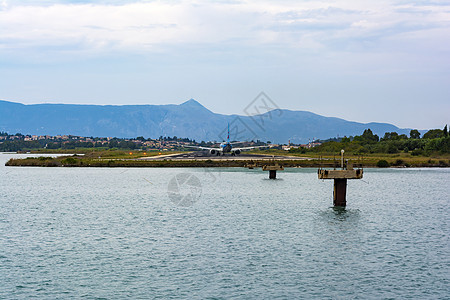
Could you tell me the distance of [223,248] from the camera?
40062 mm

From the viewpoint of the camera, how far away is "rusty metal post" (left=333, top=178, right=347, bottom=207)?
63.5m

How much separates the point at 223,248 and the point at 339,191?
2829 cm

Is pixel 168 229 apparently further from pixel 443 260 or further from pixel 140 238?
pixel 443 260

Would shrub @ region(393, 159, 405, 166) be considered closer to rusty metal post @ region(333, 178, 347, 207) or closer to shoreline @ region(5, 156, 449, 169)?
shoreline @ region(5, 156, 449, 169)

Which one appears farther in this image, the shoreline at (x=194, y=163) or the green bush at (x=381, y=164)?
the green bush at (x=381, y=164)

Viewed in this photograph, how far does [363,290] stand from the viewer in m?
29.9

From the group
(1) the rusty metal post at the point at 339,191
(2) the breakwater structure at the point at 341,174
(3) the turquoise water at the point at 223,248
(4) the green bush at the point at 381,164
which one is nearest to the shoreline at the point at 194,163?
(4) the green bush at the point at 381,164

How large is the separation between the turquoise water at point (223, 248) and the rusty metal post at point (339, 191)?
1949 mm

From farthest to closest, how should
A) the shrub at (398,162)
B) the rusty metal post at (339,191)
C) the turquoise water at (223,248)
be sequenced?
1. the shrub at (398,162)
2. the rusty metal post at (339,191)
3. the turquoise water at (223,248)

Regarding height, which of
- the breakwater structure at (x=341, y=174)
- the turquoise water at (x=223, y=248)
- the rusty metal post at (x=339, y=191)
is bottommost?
the turquoise water at (x=223, y=248)

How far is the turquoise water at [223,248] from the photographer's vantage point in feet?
99.2

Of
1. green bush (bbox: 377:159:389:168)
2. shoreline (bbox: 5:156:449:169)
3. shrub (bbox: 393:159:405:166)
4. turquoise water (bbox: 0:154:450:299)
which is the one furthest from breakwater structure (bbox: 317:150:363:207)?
shrub (bbox: 393:159:405:166)

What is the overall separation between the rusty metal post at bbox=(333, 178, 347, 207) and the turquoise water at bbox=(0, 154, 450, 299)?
1.95 metres

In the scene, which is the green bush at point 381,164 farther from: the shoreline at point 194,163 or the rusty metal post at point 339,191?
the rusty metal post at point 339,191
